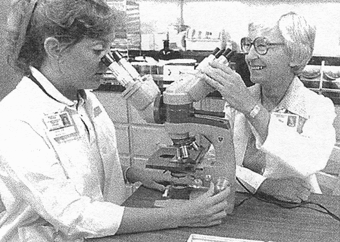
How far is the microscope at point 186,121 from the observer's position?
4.54 ft

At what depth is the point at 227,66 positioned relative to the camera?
58.8 inches

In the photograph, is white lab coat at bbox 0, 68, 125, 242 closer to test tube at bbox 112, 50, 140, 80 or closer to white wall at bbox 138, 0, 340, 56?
test tube at bbox 112, 50, 140, 80

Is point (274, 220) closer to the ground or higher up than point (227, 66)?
closer to the ground

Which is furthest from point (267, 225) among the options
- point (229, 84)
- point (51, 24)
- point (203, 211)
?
point (51, 24)

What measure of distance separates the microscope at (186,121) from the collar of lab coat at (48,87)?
7.4 inches

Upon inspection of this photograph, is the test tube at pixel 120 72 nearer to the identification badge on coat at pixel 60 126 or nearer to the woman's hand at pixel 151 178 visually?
the identification badge on coat at pixel 60 126

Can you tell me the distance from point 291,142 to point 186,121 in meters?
0.40

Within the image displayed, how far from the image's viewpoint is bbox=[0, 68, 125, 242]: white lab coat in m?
1.27

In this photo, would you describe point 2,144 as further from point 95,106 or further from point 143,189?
point 143,189

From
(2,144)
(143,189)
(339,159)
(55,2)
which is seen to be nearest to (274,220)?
(143,189)

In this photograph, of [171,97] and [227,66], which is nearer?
[171,97]

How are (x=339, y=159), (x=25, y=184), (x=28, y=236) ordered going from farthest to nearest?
1. (x=339, y=159)
2. (x=28, y=236)
3. (x=25, y=184)

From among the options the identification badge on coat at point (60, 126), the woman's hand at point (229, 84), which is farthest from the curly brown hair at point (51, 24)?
the woman's hand at point (229, 84)

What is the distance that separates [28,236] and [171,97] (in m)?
0.62
